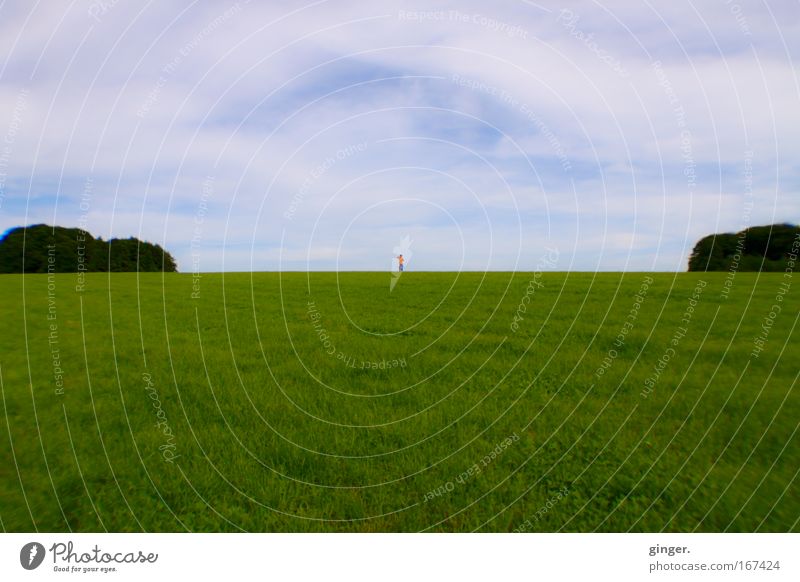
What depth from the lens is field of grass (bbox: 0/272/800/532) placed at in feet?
17.5

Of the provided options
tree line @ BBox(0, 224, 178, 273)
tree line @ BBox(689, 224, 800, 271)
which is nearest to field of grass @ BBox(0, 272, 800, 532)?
tree line @ BBox(689, 224, 800, 271)

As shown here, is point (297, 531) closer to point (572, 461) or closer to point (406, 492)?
point (406, 492)

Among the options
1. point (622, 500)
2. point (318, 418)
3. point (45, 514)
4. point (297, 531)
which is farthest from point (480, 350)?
point (45, 514)

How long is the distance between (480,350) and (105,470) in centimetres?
757
